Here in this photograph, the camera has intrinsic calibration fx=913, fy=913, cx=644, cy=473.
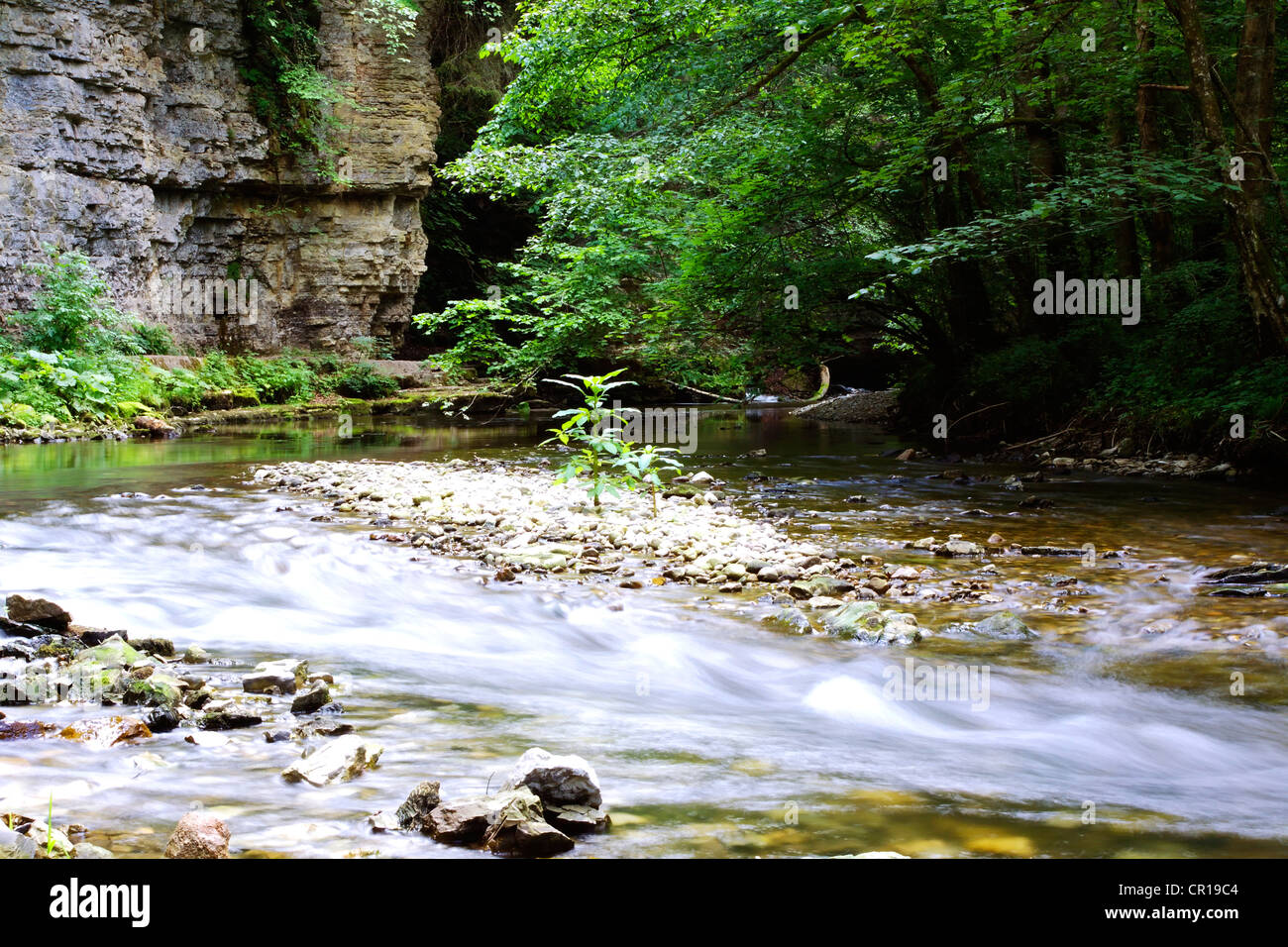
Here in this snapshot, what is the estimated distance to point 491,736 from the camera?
321 centimetres

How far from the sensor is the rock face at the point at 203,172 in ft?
59.1

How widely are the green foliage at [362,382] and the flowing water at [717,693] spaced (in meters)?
15.4

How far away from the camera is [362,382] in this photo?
76.8 feet

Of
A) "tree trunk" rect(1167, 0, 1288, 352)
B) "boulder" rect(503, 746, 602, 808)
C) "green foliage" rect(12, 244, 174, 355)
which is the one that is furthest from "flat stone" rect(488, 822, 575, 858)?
"green foliage" rect(12, 244, 174, 355)

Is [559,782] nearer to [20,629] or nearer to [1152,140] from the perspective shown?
[20,629]

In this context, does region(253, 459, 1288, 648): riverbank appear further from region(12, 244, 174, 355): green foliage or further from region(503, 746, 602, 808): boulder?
region(12, 244, 174, 355): green foliage

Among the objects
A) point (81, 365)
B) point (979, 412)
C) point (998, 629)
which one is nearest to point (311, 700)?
point (998, 629)

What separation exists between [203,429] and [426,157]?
1065 centimetres

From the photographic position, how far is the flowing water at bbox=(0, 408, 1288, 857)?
2.50 metres

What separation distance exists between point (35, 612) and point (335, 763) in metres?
2.49

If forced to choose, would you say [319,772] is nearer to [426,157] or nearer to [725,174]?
[725,174]

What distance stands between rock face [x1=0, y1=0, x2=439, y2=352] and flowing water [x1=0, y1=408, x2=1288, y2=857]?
13.6 metres
